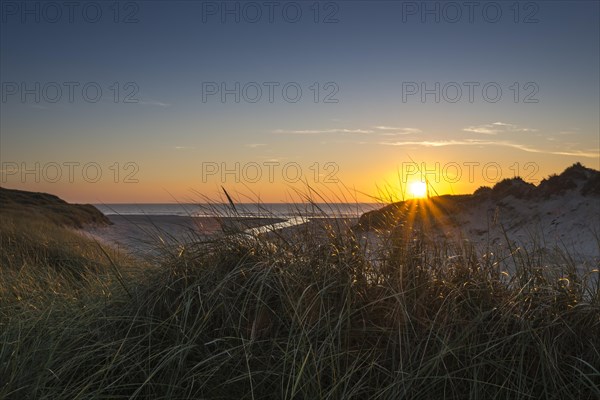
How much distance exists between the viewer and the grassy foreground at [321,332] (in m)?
2.64

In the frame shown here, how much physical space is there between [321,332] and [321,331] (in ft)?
0.05

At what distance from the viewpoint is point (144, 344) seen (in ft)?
9.91

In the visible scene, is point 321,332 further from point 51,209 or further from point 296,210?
point 51,209

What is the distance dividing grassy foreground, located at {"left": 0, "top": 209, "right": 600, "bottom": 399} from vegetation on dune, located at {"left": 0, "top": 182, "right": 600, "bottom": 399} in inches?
0.4

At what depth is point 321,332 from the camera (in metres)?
2.80

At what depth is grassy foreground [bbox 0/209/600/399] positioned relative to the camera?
2643 mm

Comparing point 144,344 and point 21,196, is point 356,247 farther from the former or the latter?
point 21,196

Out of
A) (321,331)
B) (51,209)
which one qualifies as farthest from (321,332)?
(51,209)

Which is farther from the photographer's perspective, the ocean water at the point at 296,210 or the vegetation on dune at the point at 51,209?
the vegetation on dune at the point at 51,209

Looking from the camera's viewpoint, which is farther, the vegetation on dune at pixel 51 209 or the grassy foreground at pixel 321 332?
the vegetation on dune at pixel 51 209

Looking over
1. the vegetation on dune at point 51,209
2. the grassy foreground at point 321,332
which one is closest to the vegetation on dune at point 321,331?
the grassy foreground at point 321,332

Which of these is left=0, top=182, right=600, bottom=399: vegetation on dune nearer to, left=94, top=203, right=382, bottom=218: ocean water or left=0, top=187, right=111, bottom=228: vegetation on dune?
left=94, top=203, right=382, bottom=218: ocean water

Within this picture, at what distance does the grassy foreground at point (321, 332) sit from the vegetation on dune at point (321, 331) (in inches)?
0.4

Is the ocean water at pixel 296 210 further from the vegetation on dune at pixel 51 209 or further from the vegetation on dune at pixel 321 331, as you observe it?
the vegetation on dune at pixel 51 209
